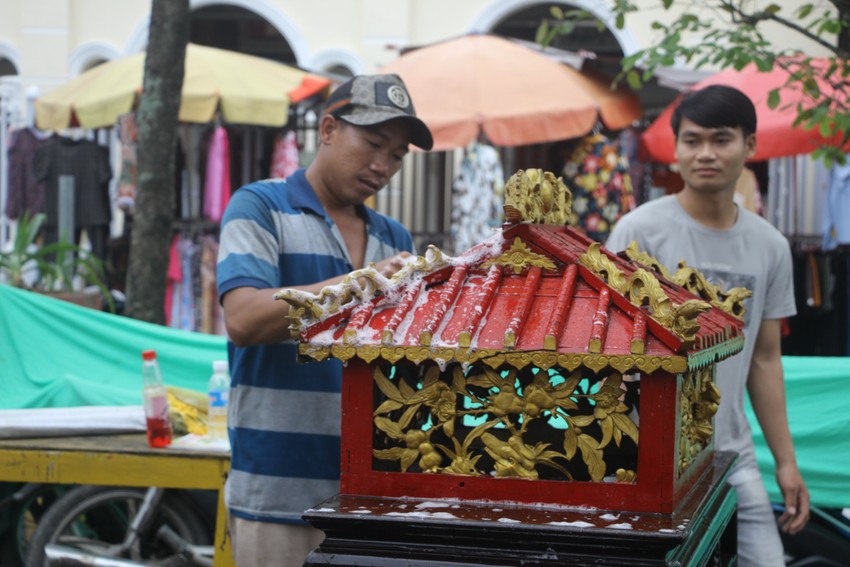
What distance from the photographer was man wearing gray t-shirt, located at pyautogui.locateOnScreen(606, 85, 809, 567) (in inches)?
118

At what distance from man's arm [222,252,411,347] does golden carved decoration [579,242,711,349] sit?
1.63 ft

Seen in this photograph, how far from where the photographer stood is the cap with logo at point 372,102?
2.53m

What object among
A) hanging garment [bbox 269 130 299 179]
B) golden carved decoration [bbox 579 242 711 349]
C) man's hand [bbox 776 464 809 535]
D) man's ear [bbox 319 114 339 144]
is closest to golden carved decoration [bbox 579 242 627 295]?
golden carved decoration [bbox 579 242 711 349]

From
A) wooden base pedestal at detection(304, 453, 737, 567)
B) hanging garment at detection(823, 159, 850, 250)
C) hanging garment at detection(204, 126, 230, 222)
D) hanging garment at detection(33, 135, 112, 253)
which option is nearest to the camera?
wooden base pedestal at detection(304, 453, 737, 567)

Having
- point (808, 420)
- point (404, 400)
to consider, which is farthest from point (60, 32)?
point (404, 400)

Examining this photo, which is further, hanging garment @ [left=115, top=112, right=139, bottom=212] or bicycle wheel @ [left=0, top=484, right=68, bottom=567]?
hanging garment @ [left=115, top=112, right=139, bottom=212]

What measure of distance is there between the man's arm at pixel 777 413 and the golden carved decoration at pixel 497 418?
1.32m

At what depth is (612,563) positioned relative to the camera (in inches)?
67.9

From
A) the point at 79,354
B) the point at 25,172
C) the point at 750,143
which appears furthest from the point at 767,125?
the point at 25,172

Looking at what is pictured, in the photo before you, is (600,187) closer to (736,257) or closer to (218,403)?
(218,403)

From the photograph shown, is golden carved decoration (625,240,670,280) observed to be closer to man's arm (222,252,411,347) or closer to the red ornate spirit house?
the red ornate spirit house

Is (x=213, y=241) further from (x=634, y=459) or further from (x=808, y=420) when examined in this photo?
(x=634, y=459)

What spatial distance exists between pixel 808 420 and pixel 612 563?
107 inches

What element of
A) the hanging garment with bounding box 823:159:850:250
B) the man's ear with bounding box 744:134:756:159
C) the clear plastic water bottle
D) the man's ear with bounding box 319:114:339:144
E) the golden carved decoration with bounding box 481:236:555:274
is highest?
the man's ear with bounding box 319:114:339:144
